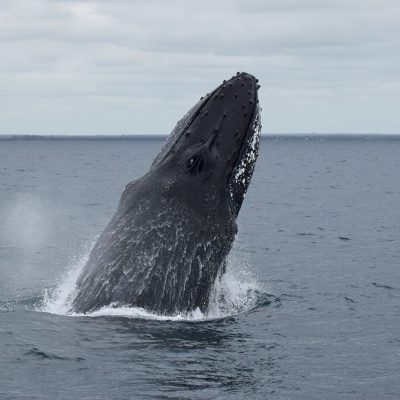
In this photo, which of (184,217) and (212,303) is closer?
(184,217)

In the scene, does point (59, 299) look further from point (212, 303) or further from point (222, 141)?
point (222, 141)

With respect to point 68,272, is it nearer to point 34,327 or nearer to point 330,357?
point 34,327

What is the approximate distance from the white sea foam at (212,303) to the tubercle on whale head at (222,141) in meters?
1.82

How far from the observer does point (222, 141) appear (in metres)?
14.4

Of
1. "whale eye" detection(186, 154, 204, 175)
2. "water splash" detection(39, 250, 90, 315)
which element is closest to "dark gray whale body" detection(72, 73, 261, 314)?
"whale eye" detection(186, 154, 204, 175)

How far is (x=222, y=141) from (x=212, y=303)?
3.14 meters

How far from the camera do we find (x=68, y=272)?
25.8 m

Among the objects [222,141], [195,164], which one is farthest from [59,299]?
[222,141]

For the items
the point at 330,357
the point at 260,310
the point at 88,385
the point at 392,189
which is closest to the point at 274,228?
the point at 260,310

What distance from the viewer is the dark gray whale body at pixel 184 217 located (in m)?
13.7

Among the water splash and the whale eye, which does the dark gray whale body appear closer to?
the whale eye

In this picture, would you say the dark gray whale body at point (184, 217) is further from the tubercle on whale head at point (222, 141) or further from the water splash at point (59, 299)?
the water splash at point (59, 299)

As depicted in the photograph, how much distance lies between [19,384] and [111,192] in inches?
2346

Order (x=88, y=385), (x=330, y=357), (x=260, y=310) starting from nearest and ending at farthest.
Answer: (x=88, y=385)
(x=330, y=357)
(x=260, y=310)
